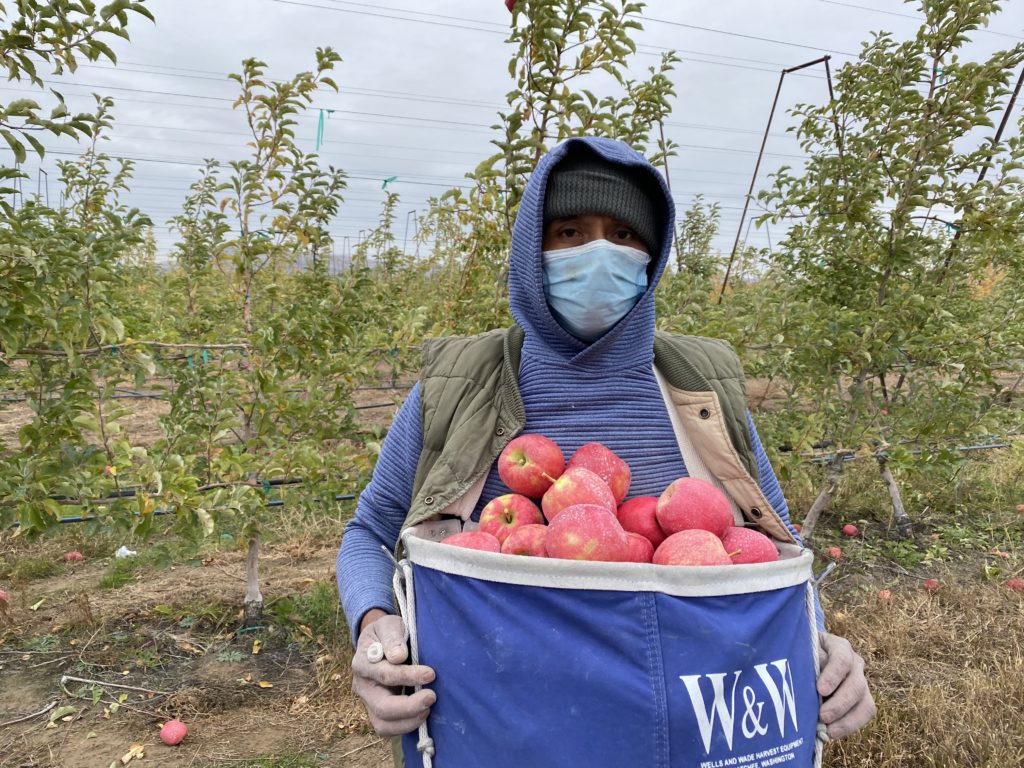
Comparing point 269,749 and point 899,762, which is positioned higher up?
point 899,762

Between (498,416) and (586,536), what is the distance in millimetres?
467

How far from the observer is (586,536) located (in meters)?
0.98

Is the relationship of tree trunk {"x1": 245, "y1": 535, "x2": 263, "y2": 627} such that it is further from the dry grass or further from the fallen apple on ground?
the fallen apple on ground

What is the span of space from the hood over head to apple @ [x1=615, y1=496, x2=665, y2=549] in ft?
1.13

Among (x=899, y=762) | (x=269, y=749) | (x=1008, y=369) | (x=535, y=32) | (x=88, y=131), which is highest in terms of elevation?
(x=535, y=32)

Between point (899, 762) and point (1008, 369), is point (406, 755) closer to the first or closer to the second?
point (899, 762)

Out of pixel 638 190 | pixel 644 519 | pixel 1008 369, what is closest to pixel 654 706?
pixel 644 519

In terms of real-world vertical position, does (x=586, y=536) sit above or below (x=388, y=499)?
above

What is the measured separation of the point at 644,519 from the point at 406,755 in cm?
54

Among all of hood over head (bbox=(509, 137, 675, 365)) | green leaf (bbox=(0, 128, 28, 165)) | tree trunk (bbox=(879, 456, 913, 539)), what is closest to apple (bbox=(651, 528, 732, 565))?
hood over head (bbox=(509, 137, 675, 365))

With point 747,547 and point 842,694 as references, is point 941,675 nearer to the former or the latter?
→ point 842,694

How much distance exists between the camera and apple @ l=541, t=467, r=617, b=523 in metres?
1.10

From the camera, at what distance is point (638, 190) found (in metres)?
1.43

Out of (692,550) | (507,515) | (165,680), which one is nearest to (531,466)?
(507,515)
